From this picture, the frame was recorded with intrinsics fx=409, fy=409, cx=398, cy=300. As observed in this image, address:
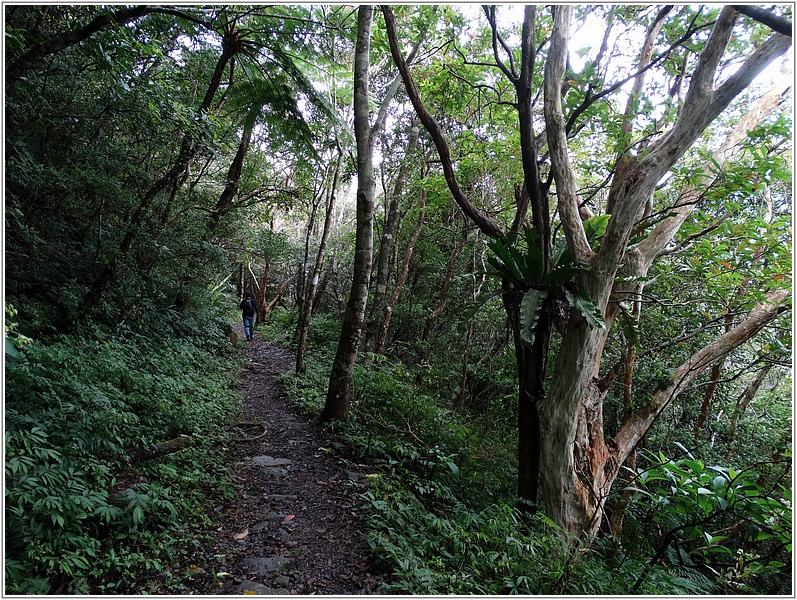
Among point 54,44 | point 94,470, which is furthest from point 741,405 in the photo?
point 54,44

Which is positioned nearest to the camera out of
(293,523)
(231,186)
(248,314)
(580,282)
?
(293,523)

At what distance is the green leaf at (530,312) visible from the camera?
4051 mm

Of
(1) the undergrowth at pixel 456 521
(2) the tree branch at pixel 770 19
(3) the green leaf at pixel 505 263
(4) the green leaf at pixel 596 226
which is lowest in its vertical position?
(1) the undergrowth at pixel 456 521

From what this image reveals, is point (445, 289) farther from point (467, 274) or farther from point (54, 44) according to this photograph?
point (54, 44)

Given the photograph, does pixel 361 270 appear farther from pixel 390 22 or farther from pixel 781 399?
pixel 781 399

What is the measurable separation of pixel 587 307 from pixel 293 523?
336cm

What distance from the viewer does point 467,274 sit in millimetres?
5793

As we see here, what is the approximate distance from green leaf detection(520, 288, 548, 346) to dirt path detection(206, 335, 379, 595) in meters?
2.30

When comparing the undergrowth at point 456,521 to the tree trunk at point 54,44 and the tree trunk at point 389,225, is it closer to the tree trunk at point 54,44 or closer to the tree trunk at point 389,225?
the tree trunk at point 389,225

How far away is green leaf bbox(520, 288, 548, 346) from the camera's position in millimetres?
4051

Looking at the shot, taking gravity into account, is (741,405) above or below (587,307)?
below

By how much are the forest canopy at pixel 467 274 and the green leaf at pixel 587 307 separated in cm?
3

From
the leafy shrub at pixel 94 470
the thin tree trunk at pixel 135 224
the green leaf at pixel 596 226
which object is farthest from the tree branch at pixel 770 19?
the thin tree trunk at pixel 135 224

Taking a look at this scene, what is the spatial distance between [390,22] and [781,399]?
9.28 m
